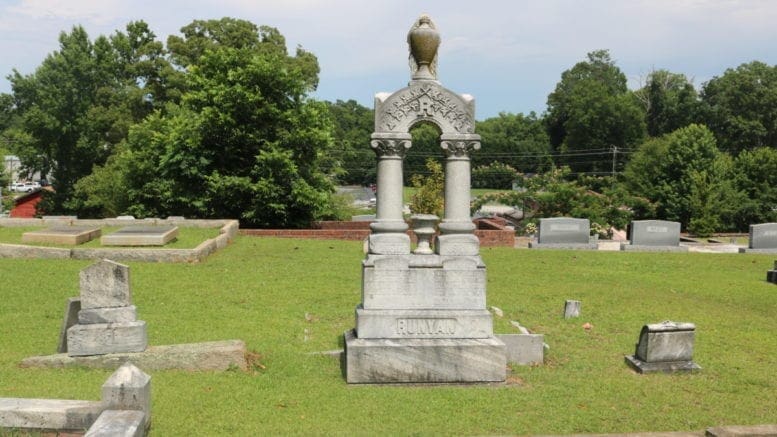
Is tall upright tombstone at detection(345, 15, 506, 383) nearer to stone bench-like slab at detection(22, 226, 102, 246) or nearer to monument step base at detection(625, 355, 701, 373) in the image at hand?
monument step base at detection(625, 355, 701, 373)

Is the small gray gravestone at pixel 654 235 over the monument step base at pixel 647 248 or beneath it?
over

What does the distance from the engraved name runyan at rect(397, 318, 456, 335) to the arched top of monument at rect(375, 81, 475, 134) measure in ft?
7.90

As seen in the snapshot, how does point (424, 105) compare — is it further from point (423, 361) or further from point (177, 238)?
point (177, 238)

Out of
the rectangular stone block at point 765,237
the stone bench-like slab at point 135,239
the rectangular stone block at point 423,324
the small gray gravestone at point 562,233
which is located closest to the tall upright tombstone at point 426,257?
the rectangular stone block at point 423,324

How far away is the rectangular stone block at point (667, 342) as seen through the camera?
8.22 meters

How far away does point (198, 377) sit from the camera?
726 centimetres

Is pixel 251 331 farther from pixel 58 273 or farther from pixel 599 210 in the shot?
pixel 599 210

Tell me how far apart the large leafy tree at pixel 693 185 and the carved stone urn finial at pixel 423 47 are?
102 ft

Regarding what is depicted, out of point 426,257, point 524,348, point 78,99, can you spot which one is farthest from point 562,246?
point 78,99

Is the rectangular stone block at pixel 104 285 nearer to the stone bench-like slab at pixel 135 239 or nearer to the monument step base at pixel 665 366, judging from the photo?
the monument step base at pixel 665 366

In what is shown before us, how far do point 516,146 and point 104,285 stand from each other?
249 feet

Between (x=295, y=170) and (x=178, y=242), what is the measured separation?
7.07 metres

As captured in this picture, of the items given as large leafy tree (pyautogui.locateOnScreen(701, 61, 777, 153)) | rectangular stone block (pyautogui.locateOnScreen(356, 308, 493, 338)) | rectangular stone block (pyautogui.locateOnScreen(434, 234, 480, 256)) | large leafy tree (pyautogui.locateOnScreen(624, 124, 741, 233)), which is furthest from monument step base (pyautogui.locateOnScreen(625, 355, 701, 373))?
large leafy tree (pyautogui.locateOnScreen(701, 61, 777, 153))

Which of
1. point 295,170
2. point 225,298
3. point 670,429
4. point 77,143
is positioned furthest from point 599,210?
point 77,143
